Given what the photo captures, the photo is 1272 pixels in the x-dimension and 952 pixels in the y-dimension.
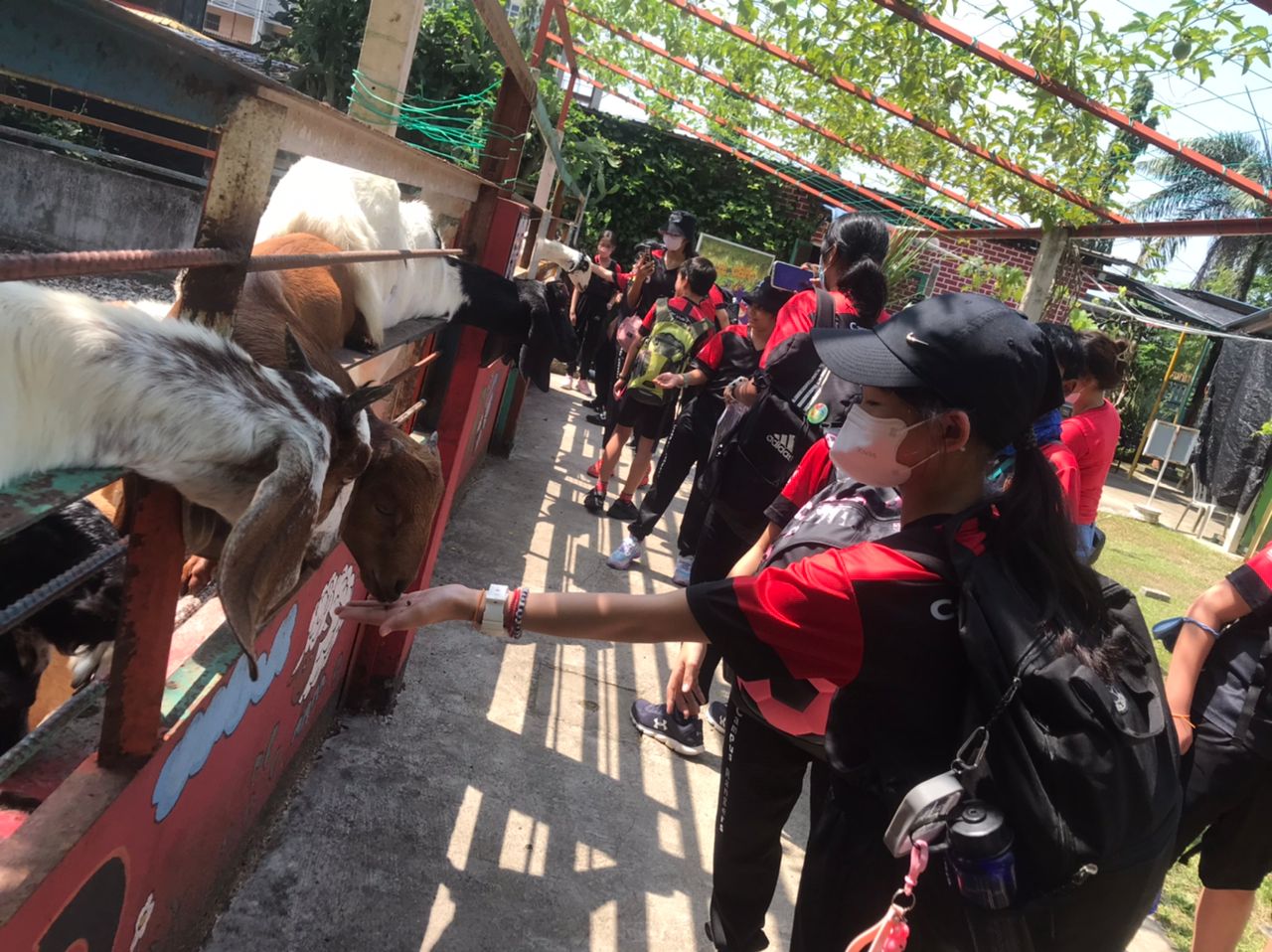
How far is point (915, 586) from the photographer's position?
1645 mm

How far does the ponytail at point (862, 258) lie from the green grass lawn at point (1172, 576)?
268 cm

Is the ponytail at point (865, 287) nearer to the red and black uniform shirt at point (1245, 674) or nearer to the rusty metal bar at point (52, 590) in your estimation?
the red and black uniform shirt at point (1245, 674)

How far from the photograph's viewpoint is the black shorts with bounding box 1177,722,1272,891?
9.37ft

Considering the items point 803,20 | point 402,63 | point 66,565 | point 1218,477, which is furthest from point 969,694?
point 1218,477

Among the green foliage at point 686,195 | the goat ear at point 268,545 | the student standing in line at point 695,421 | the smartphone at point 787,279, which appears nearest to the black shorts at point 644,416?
the student standing in line at point 695,421

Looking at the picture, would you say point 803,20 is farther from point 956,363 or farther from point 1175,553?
point 1175,553

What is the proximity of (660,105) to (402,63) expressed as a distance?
8611 mm

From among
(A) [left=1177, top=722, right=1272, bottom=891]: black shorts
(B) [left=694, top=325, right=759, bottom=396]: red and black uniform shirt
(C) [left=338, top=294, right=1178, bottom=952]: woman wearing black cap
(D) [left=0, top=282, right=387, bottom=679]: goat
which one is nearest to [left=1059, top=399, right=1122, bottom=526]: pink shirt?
(A) [left=1177, top=722, right=1272, bottom=891]: black shorts

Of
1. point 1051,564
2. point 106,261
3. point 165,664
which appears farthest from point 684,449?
point 106,261

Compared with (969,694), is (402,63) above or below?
above

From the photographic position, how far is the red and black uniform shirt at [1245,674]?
279 centimetres

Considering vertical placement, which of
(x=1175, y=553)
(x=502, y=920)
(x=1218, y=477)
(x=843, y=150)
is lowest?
(x=502, y=920)

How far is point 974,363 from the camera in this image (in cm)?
174

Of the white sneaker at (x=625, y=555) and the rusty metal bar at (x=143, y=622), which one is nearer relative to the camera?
the rusty metal bar at (x=143, y=622)
